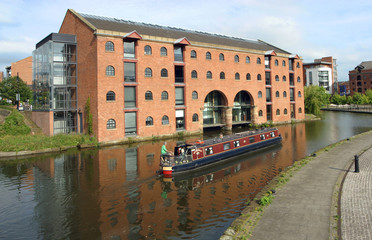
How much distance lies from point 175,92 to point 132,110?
6.69m

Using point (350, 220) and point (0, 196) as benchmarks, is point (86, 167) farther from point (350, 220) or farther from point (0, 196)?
point (350, 220)

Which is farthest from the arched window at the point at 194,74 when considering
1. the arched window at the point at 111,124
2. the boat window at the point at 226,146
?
the boat window at the point at 226,146

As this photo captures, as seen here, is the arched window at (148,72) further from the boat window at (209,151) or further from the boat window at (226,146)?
the boat window at (209,151)

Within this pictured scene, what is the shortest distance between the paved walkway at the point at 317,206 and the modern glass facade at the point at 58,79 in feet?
87.6

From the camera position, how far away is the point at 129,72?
31688 mm

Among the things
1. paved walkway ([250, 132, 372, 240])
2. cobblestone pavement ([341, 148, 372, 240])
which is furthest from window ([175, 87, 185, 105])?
cobblestone pavement ([341, 148, 372, 240])

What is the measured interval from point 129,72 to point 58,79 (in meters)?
8.45

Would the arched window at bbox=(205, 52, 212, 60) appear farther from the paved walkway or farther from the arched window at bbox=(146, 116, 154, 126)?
the paved walkway

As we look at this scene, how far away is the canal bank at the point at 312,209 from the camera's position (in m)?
9.01

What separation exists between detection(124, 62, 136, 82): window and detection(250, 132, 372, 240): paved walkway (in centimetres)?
2111

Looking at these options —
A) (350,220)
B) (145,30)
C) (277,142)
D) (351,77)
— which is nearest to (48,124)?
(145,30)

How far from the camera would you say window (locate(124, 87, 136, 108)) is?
31531 mm

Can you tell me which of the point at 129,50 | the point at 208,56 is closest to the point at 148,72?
the point at 129,50

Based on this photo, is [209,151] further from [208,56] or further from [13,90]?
[13,90]
